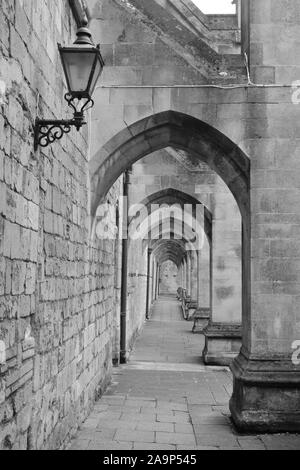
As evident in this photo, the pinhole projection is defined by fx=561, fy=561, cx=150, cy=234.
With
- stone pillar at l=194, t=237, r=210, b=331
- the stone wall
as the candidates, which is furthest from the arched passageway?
stone pillar at l=194, t=237, r=210, b=331

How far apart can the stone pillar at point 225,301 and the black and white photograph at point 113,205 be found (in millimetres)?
1601

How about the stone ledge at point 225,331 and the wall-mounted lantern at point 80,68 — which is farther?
the stone ledge at point 225,331

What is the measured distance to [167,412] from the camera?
6.91m

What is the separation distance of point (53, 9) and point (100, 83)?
193 cm

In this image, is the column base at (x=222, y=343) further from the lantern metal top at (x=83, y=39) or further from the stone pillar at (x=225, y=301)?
the lantern metal top at (x=83, y=39)

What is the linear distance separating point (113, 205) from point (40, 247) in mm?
5085

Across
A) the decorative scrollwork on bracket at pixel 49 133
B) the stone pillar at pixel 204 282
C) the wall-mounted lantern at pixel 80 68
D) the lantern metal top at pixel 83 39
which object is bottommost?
the stone pillar at pixel 204 282

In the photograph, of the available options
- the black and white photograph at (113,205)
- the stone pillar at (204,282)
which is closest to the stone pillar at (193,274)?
the stone pillar at (204,282)

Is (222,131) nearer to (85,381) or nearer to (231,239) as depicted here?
(85,381)

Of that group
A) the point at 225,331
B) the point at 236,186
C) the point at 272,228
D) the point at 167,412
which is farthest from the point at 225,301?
the point at 272,228

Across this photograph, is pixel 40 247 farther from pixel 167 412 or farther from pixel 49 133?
pixel 167 412

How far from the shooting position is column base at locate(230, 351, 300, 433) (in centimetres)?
593

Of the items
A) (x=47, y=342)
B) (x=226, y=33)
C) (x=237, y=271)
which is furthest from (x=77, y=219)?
(x=226, y=33)

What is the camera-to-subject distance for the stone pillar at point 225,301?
1078 cm
